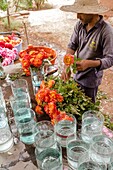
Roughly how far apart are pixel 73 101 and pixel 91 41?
690 millimetres

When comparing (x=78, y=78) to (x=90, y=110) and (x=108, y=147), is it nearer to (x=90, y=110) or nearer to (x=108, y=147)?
(x=90, y=110)

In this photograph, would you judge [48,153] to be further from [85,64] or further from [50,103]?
[85,64]

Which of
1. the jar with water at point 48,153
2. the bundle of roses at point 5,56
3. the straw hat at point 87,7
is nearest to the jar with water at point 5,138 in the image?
the jar with water at point 48,153

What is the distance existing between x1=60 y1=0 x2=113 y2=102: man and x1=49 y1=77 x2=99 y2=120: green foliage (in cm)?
28

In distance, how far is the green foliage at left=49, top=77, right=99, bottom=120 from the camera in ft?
4.68

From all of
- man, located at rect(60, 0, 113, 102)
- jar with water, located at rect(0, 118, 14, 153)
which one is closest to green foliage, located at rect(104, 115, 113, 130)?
man, located at rect(60, 0, 113, 102)

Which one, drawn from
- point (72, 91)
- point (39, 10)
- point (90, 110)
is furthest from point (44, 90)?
point (39, 10)

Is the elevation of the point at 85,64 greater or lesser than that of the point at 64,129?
greater

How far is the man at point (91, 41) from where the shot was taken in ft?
5.93

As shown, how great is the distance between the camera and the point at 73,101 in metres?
1.47

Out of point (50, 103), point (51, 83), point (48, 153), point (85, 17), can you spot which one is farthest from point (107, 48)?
point (48, 153)

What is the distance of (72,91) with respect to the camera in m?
1.50

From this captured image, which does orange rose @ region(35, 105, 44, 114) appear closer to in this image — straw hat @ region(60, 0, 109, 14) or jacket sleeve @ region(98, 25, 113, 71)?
jacket sleeve @ region(98, 25, 113, 71)

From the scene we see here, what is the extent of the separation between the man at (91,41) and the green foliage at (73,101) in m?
0.28
